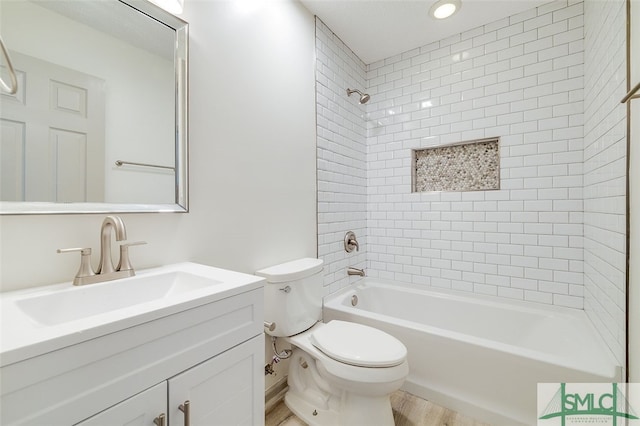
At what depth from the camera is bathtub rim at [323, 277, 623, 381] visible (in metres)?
1.26

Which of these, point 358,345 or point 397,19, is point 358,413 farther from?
point 397,19

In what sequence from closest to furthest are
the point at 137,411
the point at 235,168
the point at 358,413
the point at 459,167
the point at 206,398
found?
the point at 137,411, the point at 206,398, the point at 358,413, the point at 235,168, the point at 459,167

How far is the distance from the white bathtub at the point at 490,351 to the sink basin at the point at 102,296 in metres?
1.20

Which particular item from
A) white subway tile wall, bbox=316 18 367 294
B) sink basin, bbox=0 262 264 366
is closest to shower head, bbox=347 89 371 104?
white subway tile wall, bbox=316 18 367 294

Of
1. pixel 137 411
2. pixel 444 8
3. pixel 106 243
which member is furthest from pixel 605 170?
pixel 106 243

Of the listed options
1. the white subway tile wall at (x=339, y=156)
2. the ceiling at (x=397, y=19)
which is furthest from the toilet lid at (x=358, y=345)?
the ceiling at (x=397, y=19)

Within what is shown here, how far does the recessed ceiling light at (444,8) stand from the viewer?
1816 mm

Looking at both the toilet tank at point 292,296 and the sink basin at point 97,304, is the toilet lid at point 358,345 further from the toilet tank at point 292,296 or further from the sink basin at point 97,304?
the sink basin at point 97,304

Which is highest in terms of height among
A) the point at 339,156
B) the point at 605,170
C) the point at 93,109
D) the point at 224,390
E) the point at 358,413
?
the point at 339,156

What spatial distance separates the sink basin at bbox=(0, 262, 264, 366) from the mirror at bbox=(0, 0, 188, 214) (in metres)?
0.27

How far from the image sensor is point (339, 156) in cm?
228

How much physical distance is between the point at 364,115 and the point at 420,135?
600 millimetres

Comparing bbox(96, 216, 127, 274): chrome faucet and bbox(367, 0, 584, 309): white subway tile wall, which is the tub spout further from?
bbox(96, 216, 127, 274): chrome faucet

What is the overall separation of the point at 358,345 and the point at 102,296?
3.66 feet
